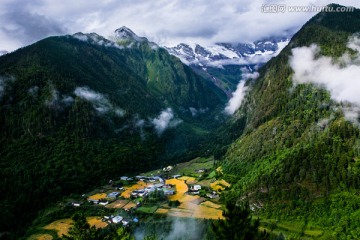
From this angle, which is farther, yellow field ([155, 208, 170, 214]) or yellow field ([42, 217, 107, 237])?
yellow field ([155, 208, 170, 214])

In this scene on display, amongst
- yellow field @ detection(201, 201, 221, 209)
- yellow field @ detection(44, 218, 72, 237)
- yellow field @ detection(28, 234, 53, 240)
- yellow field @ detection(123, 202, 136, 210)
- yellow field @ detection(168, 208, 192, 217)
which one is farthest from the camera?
yellow field @ detection(123, 202, 136, 210)

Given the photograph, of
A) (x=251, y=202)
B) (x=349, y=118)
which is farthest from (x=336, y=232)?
(x=349, y=118)

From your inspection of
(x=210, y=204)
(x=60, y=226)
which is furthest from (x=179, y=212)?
(x=60, y=226)

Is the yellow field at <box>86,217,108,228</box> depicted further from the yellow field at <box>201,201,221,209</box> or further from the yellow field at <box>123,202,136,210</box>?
the yellow field at <box>201,201,221,209</box>

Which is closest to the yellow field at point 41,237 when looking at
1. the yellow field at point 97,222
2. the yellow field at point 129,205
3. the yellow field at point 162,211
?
the yellow field at point 97,222

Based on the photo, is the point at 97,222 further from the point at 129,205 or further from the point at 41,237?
the point at 129,205

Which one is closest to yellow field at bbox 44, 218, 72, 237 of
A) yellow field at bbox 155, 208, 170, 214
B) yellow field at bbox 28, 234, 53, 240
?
yellow field at bbox 28, 234, 53, 240

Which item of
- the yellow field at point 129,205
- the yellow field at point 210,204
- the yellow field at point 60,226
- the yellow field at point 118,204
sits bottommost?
the yellow field at point 60,226

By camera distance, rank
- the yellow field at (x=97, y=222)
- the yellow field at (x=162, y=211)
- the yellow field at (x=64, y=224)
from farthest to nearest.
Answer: the yellow field at (x=162, y=211) < the yellow field at (x=97, y=222) < the yellow field at (x=64, y=224)

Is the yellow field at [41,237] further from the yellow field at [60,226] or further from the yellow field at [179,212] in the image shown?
the yellow field at [179,212]

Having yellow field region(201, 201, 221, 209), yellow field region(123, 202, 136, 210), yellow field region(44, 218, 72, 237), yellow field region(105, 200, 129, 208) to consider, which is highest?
yellow field region(105, 200, 129, 208)

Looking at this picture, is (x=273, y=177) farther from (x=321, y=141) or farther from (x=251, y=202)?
(x=321, y=141)
